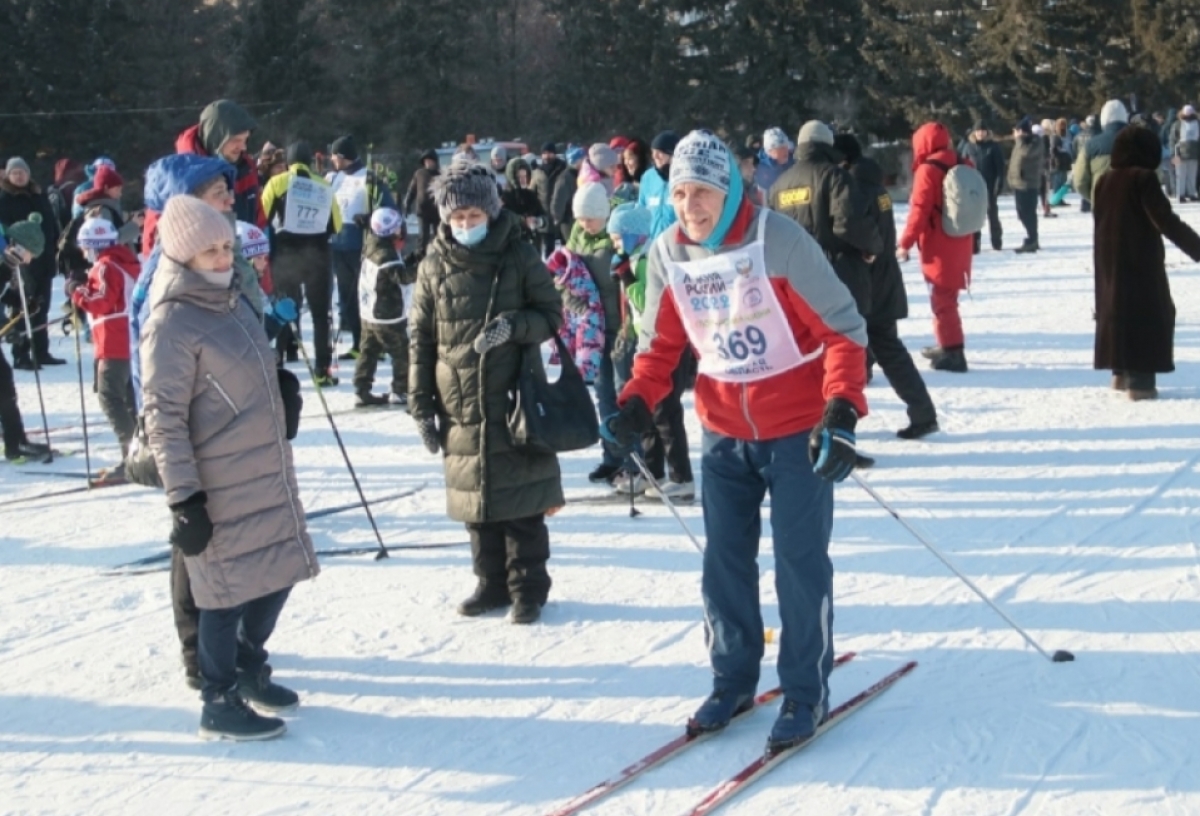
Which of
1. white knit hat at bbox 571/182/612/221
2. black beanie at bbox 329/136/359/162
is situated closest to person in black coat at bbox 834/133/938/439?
white knit hat at bbox 571/182/612/221

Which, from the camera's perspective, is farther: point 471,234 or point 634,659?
point 471,234

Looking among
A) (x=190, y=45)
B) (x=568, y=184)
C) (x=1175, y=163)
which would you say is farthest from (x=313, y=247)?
(x=190, y=45)

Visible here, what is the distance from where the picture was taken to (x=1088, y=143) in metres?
→ 12.2

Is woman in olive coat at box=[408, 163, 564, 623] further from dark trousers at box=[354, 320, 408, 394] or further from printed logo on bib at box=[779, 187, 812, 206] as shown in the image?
dark trousers at box=[354, 320, 408, 394]

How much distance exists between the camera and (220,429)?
4.63 metres

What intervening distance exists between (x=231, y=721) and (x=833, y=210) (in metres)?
4.94

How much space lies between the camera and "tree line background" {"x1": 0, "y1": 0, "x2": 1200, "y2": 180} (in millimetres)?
36938

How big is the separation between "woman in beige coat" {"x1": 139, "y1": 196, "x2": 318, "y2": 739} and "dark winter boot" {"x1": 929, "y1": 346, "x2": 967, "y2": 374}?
23.6 ft

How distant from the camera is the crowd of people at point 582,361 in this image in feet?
14.6

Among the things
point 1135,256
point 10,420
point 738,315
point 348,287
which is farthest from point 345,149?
point 738,315

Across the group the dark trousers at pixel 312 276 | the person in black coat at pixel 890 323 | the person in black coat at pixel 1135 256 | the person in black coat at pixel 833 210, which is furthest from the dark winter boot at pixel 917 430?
the dark trousers at pixel 312 276

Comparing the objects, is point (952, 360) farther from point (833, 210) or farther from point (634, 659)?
point (634, 659)

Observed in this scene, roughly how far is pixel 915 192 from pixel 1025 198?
28.8 feet

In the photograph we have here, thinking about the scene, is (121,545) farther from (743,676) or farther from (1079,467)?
(1079,467)
